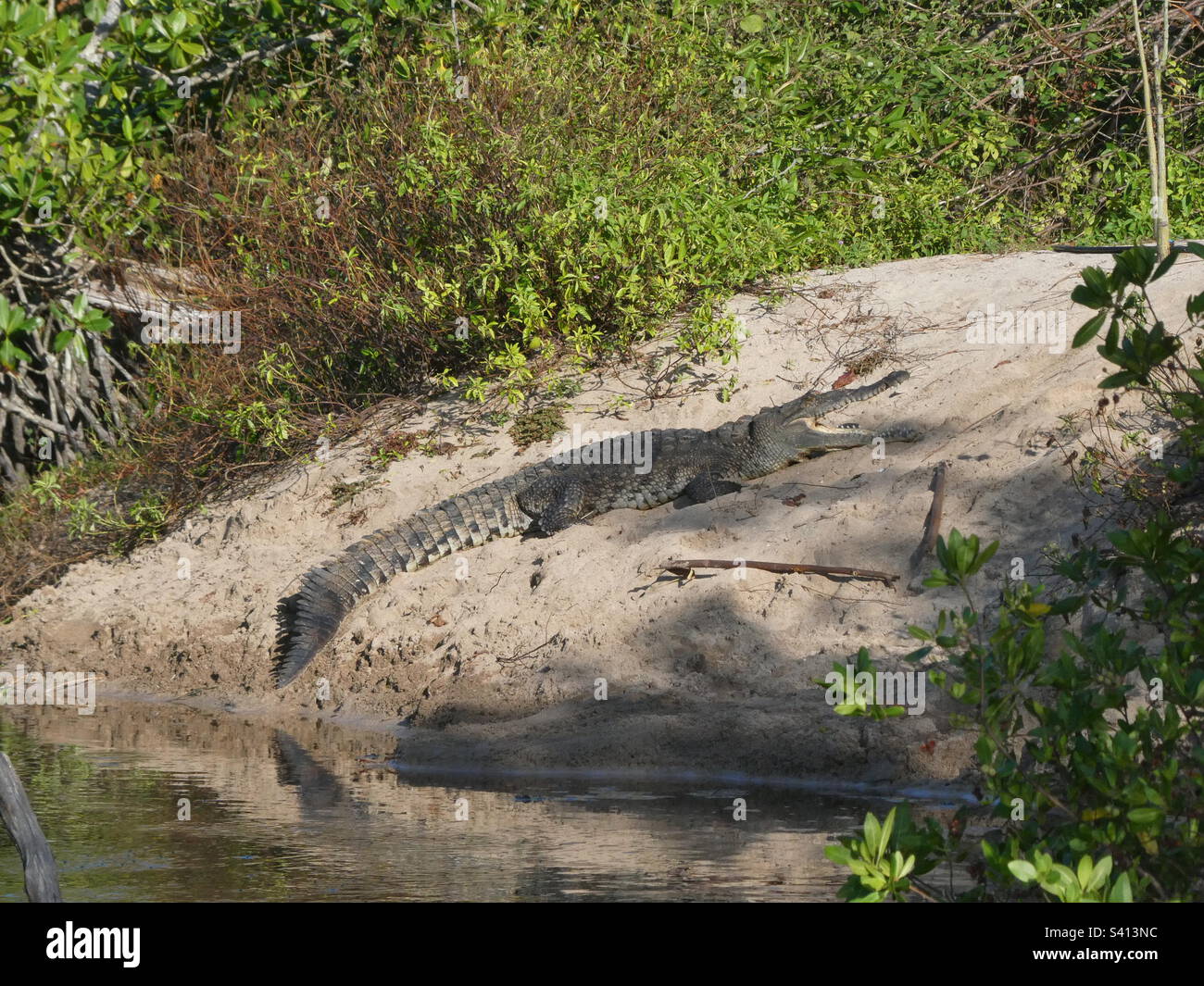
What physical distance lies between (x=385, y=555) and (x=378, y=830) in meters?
3.35

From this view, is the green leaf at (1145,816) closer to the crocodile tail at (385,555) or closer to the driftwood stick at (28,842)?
the driftwood stick at (28,842)

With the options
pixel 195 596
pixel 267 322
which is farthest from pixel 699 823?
pixel 267 322

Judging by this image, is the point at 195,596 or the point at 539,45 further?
the point at 539,45

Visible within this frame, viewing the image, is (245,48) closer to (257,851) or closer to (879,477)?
(879,477)

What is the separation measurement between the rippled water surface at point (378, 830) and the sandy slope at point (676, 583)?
0.40 m

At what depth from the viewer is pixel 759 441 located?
9.09 metres

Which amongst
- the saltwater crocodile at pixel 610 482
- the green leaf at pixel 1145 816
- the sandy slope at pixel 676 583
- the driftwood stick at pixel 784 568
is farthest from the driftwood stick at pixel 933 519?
the green leaf at pixel 1145 816

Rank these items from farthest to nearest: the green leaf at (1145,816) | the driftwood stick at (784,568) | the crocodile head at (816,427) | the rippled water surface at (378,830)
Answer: the crocodile head at (816,427), the driftwood stick at (784,568), the rippled water surface at (378,830), the green leaf at (1145,816)

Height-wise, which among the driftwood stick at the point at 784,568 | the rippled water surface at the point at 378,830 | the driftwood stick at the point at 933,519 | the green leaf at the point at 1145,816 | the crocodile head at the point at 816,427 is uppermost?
the crocodile head at the point at 816,427

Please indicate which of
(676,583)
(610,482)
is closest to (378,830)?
(676,583)

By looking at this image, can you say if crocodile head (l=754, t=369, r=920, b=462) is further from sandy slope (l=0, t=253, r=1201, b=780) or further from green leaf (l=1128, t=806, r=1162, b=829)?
green leaf (l=1128, t=806, r=1162, b=829)

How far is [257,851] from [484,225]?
5.60m

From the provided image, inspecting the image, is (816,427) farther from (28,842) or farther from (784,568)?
(28,842)

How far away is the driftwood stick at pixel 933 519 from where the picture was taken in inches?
291
